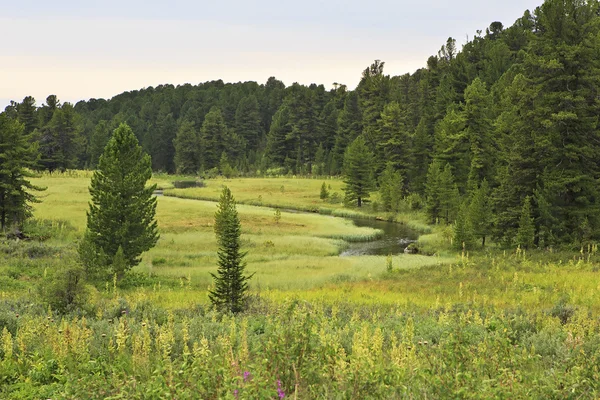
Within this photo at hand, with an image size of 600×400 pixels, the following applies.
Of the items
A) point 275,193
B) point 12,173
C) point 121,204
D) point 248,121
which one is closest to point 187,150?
point 248,121

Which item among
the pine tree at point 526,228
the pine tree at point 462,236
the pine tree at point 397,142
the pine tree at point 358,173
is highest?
the pine tree at point 397,142

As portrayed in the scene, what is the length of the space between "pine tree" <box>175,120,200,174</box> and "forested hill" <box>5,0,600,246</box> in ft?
0.81

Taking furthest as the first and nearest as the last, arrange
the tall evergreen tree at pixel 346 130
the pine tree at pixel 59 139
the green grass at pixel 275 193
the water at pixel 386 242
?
the tall evergreen tree at pixel 346 130 → the pine tree at pixel 59 139 → the green grass at pixel 275 193 → the water at pixel 386 242

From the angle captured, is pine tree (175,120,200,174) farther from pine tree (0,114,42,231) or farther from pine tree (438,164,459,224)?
pine tree (0,114,42,231)

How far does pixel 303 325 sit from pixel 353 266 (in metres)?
22.7

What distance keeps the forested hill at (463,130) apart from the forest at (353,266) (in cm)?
20

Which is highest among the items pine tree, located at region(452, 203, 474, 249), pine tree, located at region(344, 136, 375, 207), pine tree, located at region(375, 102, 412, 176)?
pine tree, located at region(375, 102, 412, 176)

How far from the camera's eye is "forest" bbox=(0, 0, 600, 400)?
580cm

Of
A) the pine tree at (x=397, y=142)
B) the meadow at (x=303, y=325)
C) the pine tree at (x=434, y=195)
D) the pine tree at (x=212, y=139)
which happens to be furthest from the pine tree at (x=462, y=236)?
the pine tree at (x=212, y=139)

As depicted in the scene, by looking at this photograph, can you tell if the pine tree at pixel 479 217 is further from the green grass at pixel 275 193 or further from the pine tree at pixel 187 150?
the pine tree at pixel 187 150

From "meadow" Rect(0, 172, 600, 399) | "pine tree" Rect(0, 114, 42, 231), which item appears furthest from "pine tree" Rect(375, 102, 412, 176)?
"pine tree" Rect(0, 114, 42, 231)

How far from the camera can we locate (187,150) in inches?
4296

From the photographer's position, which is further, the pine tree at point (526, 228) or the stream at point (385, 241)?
the stream at point (385, 241)

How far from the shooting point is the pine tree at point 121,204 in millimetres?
23188
